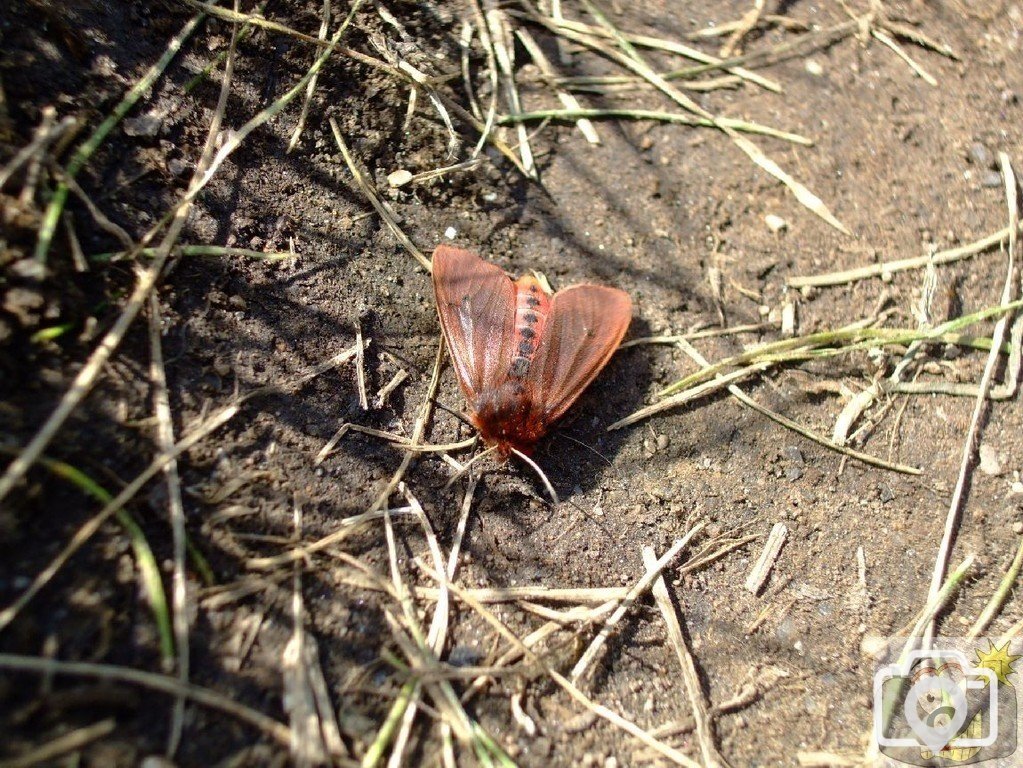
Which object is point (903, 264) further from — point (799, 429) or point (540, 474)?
point (540, 474)

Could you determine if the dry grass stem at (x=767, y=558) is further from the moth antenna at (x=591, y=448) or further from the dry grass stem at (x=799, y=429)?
the moth antenna at (x=591, y=448)

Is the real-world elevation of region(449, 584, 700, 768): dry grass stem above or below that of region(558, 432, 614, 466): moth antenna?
below

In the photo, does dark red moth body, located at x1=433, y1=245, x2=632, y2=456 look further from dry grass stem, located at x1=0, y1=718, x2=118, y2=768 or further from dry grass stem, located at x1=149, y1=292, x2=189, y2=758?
dry grass stem, located at x1=0, y1=718, x2=118, y2=768

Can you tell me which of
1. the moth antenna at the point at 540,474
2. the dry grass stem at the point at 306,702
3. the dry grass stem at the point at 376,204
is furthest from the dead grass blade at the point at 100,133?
the moth antenna at the point at 540,474

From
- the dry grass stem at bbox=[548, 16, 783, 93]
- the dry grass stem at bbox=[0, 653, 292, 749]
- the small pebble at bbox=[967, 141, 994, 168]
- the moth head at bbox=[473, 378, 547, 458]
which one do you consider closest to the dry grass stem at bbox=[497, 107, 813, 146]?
the dry grass stem at bbox=[548, 16, 783, 93]

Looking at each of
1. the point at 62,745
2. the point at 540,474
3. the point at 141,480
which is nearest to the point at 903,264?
the point at 540,474

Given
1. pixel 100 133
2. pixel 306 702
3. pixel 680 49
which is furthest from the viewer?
pixel 680 49

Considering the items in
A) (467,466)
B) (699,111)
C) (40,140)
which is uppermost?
(699,111)
